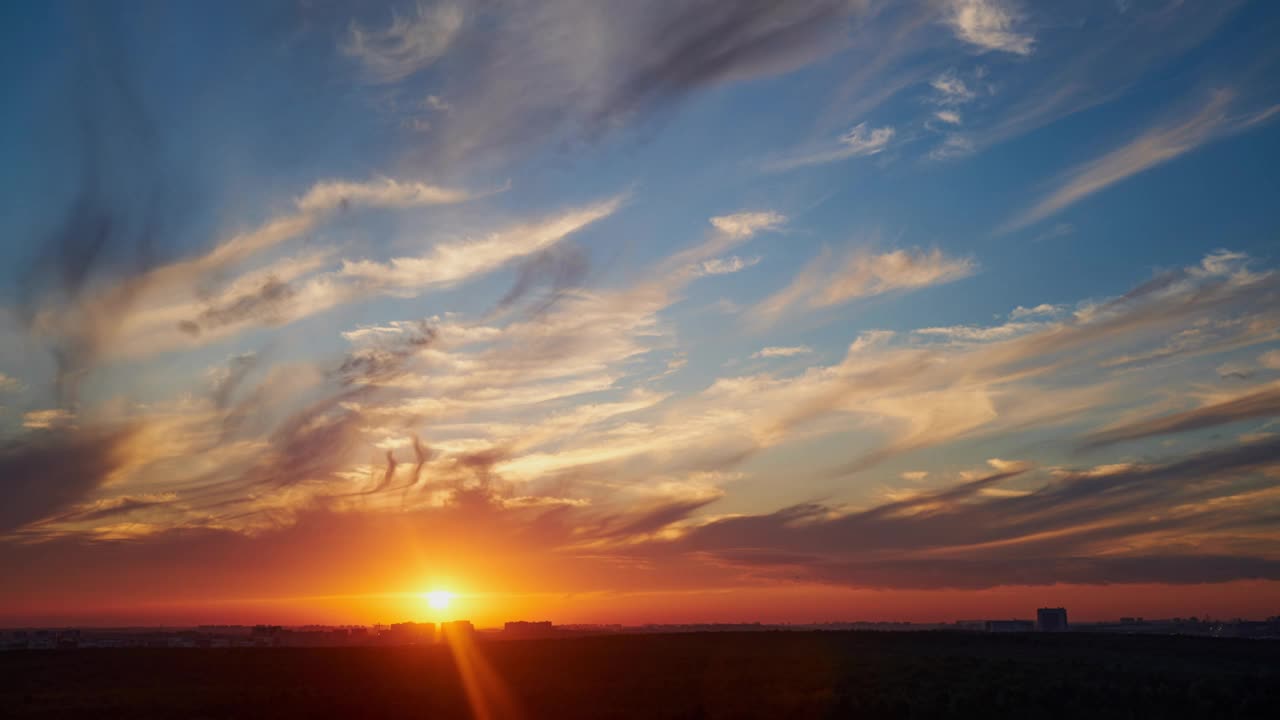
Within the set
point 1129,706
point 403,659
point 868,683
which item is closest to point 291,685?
point 403,659

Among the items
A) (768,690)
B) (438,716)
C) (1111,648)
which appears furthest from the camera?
(1111,648)

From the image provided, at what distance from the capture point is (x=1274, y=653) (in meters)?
85.5

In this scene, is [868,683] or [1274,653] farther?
[1274,653]

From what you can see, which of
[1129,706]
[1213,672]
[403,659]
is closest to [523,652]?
[403,659]

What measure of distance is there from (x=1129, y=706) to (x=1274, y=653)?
4186cm

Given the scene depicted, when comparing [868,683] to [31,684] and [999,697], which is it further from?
[31,684]

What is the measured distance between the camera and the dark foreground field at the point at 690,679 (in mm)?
54594

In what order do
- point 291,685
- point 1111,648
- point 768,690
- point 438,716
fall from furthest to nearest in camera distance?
point 1111,648
point 291,685
point 768,690
point 438,716

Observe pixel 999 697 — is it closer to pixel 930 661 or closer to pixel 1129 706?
pixel 1129 706

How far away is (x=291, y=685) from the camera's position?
66.4 metres

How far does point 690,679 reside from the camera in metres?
63.5

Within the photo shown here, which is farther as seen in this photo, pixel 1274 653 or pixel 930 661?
pixel 1274 653

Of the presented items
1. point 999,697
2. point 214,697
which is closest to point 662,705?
point 999,697

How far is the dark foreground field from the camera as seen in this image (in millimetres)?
54594
